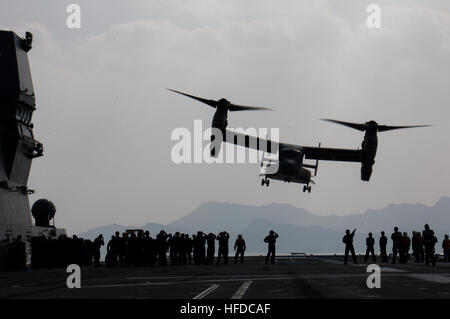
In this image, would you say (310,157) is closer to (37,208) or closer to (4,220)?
(37,208)

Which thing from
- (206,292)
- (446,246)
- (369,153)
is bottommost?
(206,292)

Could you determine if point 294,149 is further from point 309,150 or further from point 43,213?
point 43,213

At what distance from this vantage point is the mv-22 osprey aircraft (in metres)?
39.2

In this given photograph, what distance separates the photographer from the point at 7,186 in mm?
37219

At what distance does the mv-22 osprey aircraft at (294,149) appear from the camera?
129ft

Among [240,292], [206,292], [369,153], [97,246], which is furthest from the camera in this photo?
[97,246]

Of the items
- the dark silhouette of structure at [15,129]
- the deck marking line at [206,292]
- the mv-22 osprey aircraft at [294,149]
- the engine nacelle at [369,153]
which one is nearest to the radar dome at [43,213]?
the dark silhouette of structure at [15,129]

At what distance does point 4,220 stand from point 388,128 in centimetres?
2337

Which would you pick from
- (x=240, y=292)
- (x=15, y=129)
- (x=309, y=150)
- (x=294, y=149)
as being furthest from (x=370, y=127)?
(x=240, y=292)

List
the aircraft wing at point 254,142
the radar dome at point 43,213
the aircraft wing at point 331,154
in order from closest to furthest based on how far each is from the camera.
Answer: the aircraft wing at point 254,142
the radar dome at point 43,213
the aircraft wing at point 331,154

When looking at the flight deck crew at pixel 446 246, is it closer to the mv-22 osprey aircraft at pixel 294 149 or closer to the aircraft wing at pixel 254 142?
the mv-22 osprey aircraft at pixel 294 149

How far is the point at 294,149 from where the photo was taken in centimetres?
4447

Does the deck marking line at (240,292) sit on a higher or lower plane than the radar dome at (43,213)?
lower
